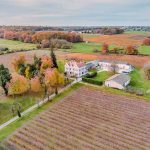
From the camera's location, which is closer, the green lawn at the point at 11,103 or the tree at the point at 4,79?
the green lawn at the point at 11,103

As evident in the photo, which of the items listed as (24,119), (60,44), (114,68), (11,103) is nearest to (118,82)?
(114,68)

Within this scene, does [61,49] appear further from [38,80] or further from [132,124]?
[132,124]

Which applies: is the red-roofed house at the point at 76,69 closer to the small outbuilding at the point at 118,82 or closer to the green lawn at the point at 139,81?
the small outbuilding at the point at 118,82

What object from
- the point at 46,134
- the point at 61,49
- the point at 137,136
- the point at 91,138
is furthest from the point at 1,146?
the point at 61,49

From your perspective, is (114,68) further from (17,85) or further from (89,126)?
(89,126)

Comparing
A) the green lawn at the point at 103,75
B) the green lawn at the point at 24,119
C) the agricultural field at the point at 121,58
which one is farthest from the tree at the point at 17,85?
the agricultural field at the point at 121,58

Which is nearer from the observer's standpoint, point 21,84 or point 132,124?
point 132,124
